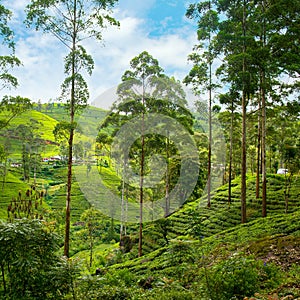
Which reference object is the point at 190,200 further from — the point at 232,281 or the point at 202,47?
the point at 232,281

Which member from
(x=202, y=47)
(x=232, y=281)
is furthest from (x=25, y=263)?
(x=202, y=47)

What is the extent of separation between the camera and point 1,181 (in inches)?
1619

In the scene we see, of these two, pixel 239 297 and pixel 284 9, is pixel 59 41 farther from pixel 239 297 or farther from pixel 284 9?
pixel 239 297

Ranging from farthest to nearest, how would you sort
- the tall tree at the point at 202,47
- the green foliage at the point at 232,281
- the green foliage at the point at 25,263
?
the tall tree at the point at 202,47, the green foliage at the point at 232,281, the green foliage at the point at 25,263

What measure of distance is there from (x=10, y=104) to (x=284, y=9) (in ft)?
32.0

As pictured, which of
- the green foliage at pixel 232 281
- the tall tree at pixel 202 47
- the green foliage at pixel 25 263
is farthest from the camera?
the tall tree at pixel 202 47

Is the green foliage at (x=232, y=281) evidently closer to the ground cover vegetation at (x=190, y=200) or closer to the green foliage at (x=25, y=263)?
the ground cover vegetation at (x=190, y=200)

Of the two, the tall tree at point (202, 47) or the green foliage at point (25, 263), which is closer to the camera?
the green foliage at point (25, 263)

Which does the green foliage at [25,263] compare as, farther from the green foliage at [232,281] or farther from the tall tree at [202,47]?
the tall tree at [202,47]

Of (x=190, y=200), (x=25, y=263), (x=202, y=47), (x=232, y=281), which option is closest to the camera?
(x=25, y=263)

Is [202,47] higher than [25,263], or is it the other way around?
[202,47]

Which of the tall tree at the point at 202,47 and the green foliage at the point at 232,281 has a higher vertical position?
the tall tree at the point at 202,47

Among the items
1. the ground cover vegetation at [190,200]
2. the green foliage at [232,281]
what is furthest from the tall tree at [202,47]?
the green foliage at [232,281]

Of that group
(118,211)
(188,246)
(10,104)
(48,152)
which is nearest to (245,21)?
(10,104)
